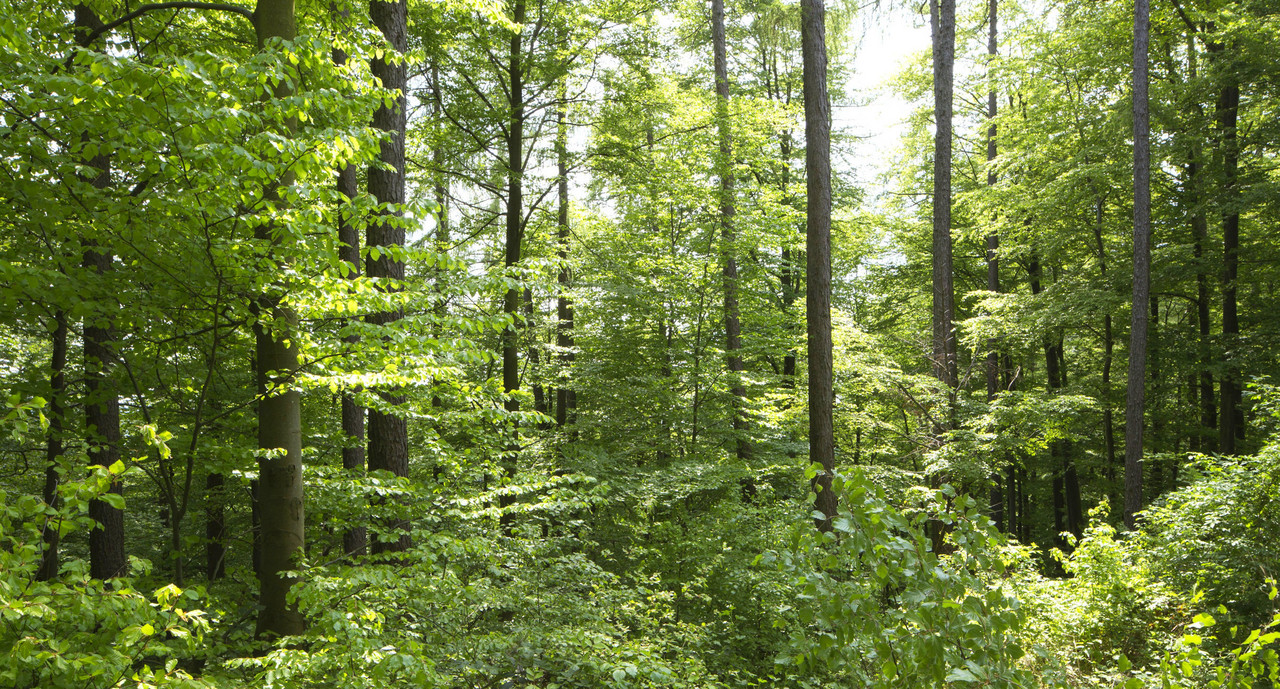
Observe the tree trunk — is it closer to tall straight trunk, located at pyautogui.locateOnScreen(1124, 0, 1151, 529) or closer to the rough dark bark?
the rough dark bark

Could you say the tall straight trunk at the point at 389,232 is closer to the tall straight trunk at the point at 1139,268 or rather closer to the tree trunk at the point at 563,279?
the tree trunk at the point at 563,279

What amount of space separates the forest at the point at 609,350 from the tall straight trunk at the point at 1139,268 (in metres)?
0.09

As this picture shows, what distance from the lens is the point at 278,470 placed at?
13.7 feet

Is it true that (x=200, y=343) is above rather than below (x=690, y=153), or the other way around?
below

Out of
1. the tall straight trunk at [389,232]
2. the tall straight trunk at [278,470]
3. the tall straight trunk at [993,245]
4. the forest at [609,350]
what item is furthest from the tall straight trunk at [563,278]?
the tall straight trunk at [993,245]

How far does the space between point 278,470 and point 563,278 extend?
1009 centimetres

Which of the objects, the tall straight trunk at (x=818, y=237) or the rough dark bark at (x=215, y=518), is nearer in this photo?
the rough dark bark at (x=215, y=518)

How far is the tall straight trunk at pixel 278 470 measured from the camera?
408 centimetres

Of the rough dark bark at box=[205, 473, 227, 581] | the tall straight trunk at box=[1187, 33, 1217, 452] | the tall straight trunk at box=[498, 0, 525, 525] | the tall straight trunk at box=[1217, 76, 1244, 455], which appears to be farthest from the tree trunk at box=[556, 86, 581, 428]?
the tall straight trunk at box=[1217, 76, 1244, 455]

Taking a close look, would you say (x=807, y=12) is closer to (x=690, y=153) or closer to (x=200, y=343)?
(x=690, y=153)

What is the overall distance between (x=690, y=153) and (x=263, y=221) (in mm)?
9169

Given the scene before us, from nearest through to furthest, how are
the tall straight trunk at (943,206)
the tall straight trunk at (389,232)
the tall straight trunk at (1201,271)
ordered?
1. the tall straight trunk at (389,232)
2. the tall straight trunk at (943,206)
3. the tall straight trunk at (1201,271)

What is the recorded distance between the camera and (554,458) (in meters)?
9.73

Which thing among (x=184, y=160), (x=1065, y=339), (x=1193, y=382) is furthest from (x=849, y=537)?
(x=1065, y=339)
